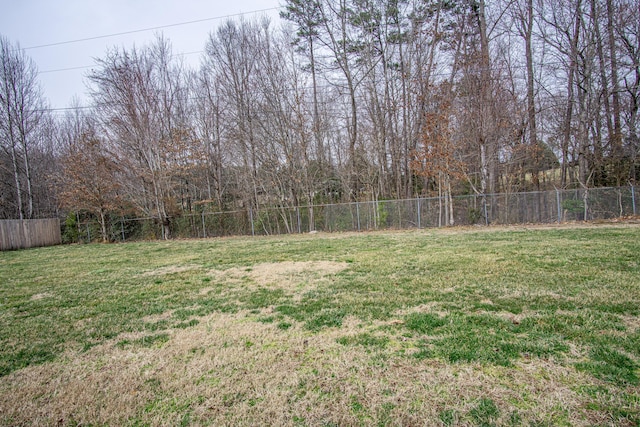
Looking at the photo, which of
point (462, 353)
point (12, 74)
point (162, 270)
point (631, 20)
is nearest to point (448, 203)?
point (631, 20)

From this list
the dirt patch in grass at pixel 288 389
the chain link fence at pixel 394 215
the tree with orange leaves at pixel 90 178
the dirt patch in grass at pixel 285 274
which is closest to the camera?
the dirt patch in grass at pixel 288 389

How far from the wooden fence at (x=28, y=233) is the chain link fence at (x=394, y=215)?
4.06 feet

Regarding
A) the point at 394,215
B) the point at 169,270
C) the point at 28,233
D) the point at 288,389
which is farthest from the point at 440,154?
the point at 28,233

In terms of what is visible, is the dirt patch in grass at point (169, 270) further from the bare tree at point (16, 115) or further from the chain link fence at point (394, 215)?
the bare tree at point (16, 115)

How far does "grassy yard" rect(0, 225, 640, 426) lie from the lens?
173 cm

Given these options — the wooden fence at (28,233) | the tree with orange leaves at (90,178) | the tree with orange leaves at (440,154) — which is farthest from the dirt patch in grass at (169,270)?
the wooden fence at (28,233)

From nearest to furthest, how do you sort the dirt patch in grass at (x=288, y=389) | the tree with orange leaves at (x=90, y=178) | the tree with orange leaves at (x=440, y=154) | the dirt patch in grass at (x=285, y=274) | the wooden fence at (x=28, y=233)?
the dirt patch in grass at (x=288, y=389) → the dirt patch in grass at (x=285, y=274) → the tree with orange leaves at (x=440, y=154) → the wooden fence at (x=28, y=233) → the tree with orange leaves at (x=90, y=178)

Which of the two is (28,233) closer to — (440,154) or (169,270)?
(169,270)

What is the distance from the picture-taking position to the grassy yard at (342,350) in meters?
1.73

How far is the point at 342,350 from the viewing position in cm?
241

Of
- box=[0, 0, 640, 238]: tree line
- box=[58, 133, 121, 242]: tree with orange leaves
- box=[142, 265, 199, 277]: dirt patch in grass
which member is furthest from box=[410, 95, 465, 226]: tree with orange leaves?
box=[58, 133, 121, 242]: tree with orange leaves

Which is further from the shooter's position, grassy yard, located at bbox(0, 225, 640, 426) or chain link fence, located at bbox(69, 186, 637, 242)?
chain link fence, located at bbox(69, 186, 637, 242)

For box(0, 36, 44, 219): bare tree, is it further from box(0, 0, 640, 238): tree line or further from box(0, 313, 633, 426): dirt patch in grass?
box(0, 313, 633, 426): dirt patch in grass

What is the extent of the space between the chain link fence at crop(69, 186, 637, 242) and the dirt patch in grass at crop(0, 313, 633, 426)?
12.3m
